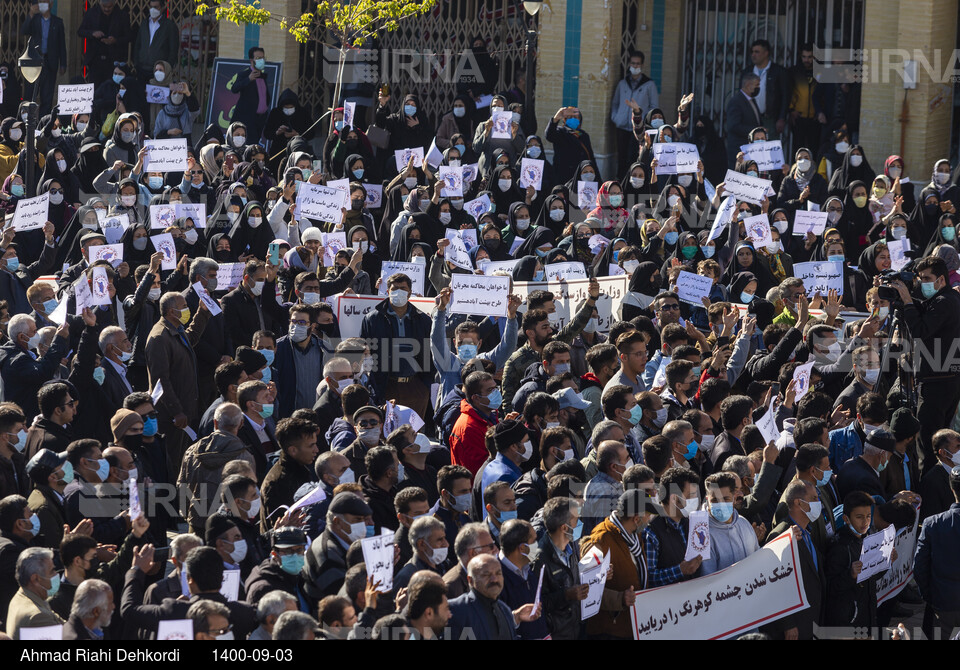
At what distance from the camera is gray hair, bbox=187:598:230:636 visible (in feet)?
22.9

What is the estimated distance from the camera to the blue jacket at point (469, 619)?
23.9 ft

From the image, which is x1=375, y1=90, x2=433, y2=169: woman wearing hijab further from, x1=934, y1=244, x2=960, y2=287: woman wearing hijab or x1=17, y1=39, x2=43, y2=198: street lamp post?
x1=934, y1=244, x2=960, y2=287: woman wearing hijab

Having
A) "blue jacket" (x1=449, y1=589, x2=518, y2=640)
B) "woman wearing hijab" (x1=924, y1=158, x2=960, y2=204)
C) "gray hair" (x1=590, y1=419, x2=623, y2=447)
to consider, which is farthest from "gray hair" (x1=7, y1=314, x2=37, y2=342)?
"woman wearing hijab" (x1=924, y1=158, x2=960, y2=204)

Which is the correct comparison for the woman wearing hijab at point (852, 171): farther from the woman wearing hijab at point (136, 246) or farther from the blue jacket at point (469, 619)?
the blue jacket at point (469, 619)

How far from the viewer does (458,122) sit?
A: 66.9 feet

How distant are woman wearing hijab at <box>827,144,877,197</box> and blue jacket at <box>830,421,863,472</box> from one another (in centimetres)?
798

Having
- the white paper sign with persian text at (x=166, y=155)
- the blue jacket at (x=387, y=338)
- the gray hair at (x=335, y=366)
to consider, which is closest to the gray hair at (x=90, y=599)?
the gray hair at (x=335, y=366)

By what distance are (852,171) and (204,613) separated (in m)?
12.7

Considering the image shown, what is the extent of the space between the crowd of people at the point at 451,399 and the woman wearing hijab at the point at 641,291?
0.03m

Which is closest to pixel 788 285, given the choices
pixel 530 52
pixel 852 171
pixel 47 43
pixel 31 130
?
pixel 852 171

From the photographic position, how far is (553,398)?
9.99 meters

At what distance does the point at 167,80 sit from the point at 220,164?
6.12 m
